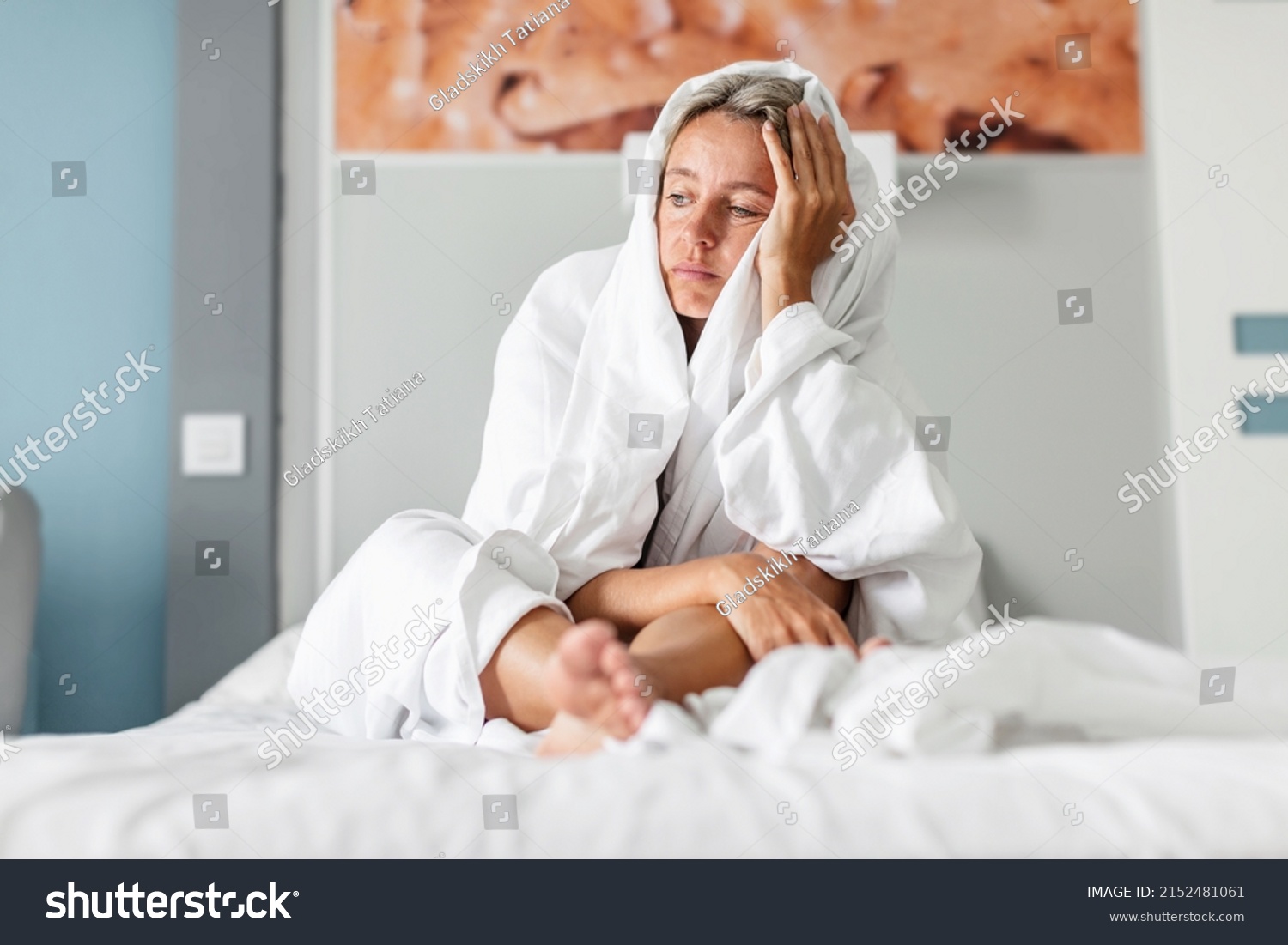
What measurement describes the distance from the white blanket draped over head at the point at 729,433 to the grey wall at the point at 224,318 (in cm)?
60

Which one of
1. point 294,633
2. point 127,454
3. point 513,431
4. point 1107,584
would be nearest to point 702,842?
point 513,431

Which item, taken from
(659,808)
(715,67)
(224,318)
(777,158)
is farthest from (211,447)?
(659,808)

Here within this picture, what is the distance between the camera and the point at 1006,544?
1593 millimetres

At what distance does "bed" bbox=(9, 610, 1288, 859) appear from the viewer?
423 mm

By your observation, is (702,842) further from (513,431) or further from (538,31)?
(538,31)

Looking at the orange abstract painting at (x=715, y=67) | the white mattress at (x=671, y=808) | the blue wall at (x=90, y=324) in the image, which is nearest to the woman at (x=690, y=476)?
the white mattress at (x=671, y=808)

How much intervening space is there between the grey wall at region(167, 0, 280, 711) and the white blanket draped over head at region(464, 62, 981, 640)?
1.97 feet

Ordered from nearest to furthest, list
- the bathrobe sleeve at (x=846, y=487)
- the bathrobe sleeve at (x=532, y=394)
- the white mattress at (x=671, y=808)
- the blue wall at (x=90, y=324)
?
the white mattress at (x=671, y=808)
the bathrobe sleeve at (x=846, y=487)
the bathrobe sleeve at (x=532, y=394)
the blue wall at (x=90, y=324)

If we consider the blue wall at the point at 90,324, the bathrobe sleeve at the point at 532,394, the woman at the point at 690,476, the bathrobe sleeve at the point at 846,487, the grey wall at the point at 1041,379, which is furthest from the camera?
the grey wall at the point at 1041,379

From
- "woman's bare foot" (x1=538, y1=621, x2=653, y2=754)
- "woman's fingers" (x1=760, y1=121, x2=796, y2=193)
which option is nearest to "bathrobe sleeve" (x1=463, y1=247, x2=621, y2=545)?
"woman's fingers" (x1=760, y1=121, x2=796, y2=193)

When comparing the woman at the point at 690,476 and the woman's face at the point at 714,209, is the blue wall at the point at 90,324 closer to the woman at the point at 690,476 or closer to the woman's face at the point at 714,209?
the woman at the point at 690,476

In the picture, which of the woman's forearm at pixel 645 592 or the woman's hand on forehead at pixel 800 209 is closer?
the woman's forearm at pixel 645 592

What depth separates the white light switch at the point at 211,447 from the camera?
135cm
